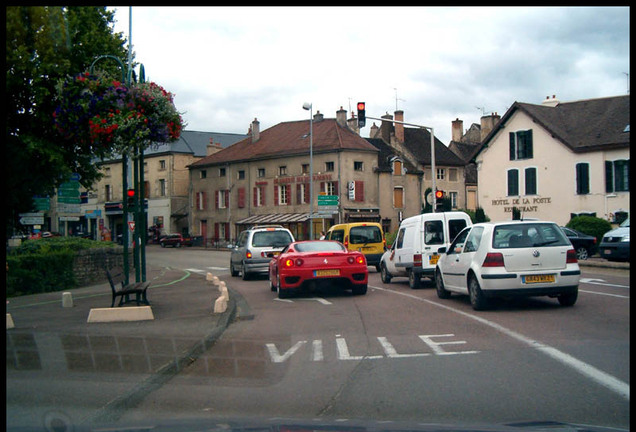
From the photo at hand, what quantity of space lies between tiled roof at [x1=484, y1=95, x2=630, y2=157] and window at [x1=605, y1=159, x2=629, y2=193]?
109 cm

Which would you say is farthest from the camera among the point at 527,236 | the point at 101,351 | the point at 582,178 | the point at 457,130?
the point at 457,130

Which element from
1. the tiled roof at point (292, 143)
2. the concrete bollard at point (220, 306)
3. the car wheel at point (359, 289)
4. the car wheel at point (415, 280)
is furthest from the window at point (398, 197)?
the concrete bollard at point (220, 306)

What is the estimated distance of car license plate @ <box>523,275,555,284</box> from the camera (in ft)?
37.9

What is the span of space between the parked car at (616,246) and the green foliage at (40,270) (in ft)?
60.9

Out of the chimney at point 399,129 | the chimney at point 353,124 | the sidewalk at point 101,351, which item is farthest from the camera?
the chimney at point 399,129

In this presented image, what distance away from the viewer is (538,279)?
37.9ft

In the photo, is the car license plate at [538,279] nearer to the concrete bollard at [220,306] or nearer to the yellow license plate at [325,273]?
the yellow license plate at [325,273]

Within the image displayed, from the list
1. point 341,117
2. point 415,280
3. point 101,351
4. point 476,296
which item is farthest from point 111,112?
point 341,117

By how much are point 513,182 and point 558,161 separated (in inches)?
145

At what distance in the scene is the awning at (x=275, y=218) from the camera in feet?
183

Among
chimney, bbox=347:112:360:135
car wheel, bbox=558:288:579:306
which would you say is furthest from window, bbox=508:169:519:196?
car wheel, bbox=558:288:579:306

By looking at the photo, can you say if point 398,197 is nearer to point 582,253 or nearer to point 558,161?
point 558,161

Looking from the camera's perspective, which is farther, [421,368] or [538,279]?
[538,279]

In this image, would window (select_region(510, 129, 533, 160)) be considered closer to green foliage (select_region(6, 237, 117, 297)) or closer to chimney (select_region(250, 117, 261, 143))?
chimney (select_region(250, 117, 261, 143))
